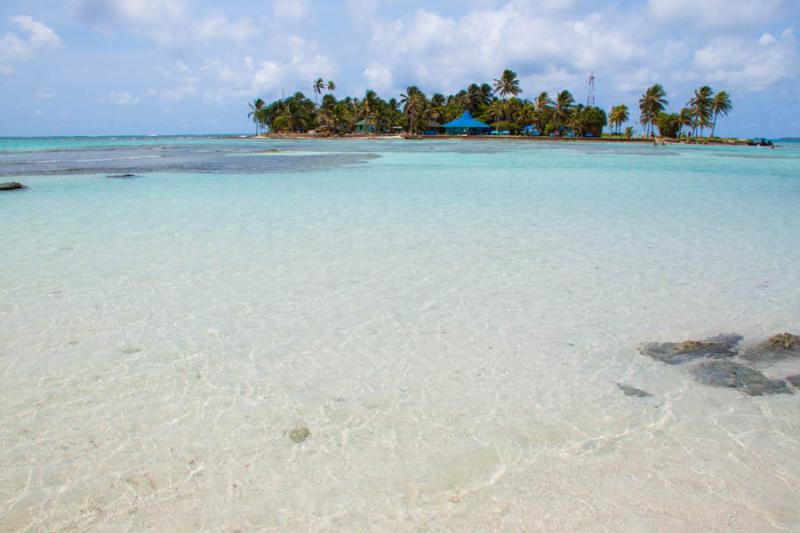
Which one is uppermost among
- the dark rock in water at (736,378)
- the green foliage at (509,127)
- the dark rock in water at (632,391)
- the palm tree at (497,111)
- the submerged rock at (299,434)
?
the palm tree at (497,111)

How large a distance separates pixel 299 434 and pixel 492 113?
273 ft

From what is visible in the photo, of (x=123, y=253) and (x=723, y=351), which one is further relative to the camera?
(x=123, y=253)

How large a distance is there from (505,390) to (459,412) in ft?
1.52

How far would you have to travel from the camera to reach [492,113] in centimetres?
8131

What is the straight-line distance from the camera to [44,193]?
47.9 ft

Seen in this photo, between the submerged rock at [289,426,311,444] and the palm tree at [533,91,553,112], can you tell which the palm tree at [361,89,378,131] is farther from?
the submerged rock at [289,426,311,444]

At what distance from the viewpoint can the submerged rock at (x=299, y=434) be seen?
Result: 124 inches

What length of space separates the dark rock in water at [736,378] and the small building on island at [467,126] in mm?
76175

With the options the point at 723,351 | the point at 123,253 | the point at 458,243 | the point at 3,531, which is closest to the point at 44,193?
the point at 123,253

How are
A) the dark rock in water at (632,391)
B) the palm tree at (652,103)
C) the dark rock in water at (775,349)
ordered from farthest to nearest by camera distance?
the palm tree at (652,103) < the dark rock in water at (775,349) < the dark rock in water at (632,391)

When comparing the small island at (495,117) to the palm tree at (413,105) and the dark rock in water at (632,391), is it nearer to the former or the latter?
the palm tree at (413,105)

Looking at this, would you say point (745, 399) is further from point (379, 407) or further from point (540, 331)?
point (379, 407)

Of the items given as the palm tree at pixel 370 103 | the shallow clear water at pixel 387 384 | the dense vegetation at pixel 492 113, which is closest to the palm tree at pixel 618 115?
the dense vegetation at pixel 492 113

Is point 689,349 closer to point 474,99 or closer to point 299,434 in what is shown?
point 299,434
